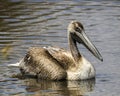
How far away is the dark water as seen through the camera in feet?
47.9

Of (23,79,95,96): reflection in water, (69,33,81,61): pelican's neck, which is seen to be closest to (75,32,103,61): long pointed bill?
(69,33,81,61): pelican's neck

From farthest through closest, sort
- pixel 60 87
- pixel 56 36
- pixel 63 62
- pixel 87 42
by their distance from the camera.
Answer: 1. pixel 56 36
2. pixel 87 42
3. pixel 63 62
4. pixel 60 87

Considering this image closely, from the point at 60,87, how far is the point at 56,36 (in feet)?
13.2

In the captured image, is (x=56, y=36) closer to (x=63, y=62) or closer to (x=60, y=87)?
(x=63, y=62)

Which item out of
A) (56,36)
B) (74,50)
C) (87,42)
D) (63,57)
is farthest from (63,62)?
(56,36)

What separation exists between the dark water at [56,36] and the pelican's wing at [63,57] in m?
0.38

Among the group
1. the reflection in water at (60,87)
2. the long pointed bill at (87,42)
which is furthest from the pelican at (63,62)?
the reflection in water at (60,87)

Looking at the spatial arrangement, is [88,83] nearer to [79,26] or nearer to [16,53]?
[79,26]

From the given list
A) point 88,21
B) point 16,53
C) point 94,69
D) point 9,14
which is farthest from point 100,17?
point 94,69

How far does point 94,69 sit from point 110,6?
7457 millimetres

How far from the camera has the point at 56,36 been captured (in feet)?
61.5

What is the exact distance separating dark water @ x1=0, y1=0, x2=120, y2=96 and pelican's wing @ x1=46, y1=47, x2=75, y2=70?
1.24ft

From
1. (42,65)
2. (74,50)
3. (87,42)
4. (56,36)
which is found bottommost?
(56,36)

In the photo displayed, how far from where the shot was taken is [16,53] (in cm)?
1711
